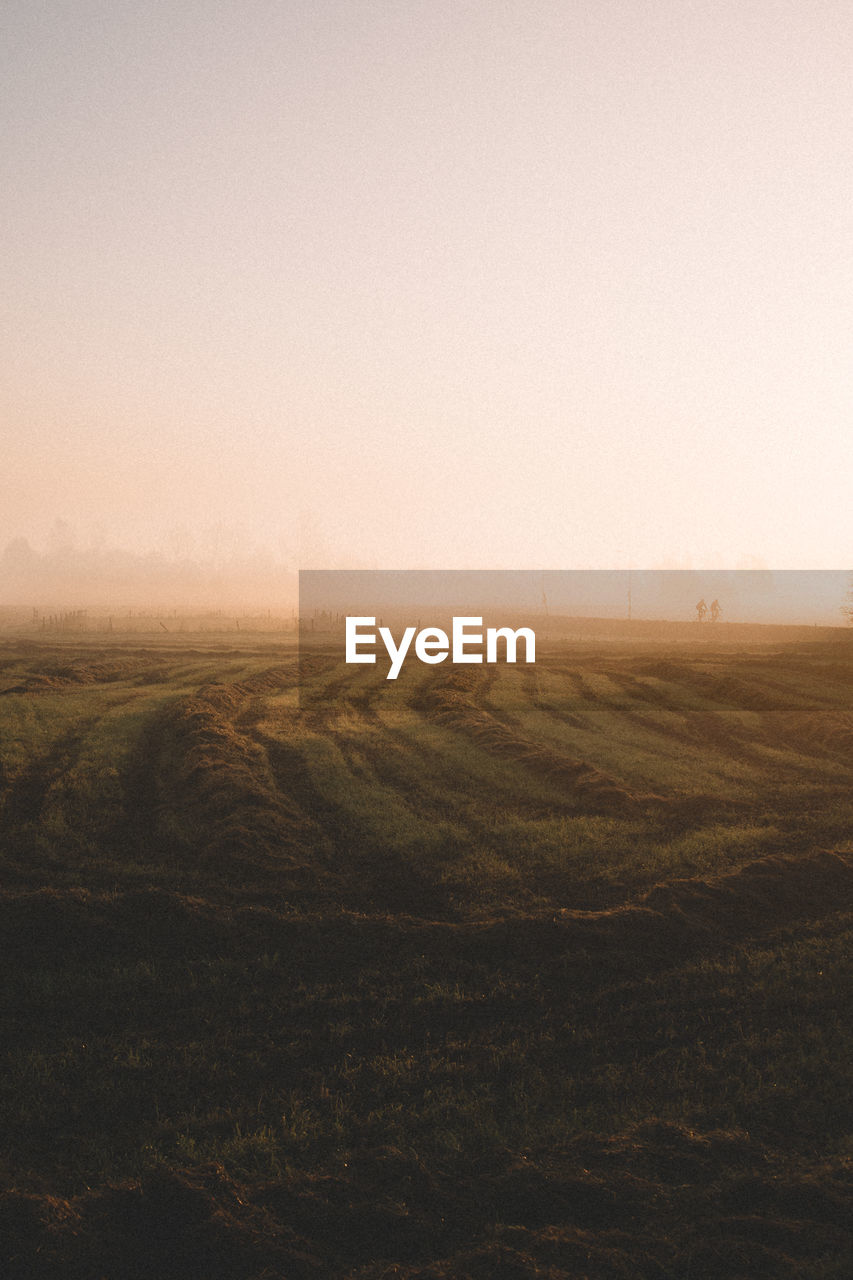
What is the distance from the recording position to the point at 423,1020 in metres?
9.81

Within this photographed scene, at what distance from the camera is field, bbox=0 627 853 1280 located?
6.36 m

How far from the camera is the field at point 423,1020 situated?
636 cm

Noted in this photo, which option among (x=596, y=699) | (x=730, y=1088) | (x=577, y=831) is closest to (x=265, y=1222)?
(x=730, y=1088)

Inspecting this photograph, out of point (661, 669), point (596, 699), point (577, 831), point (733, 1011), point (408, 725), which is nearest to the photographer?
point (733, 1011)

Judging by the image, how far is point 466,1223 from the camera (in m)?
6.45

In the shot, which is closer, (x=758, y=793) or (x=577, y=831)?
(x=577, y=831)

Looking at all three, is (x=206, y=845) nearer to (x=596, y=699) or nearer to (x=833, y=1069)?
(x=833, y=1069)

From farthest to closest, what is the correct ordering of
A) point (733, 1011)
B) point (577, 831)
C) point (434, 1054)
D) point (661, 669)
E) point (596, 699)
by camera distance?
point (661, 669), point (596, 699), point (577, 831), point (733, 1011), point (434, 1054)

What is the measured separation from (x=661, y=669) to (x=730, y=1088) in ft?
135

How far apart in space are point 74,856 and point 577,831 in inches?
465

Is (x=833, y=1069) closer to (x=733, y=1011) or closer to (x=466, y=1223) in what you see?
(x=733, y=1011)

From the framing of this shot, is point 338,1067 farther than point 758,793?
No

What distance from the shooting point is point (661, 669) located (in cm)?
4759

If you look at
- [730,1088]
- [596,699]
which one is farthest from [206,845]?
→ [596,699]
